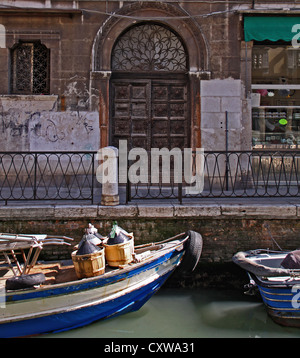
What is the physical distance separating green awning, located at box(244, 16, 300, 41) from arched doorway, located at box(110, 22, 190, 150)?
1.61 meters

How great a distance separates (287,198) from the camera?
725 centimetres

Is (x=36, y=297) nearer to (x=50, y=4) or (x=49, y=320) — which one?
(x=49, y=320)

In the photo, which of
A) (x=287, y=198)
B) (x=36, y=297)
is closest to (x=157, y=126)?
(x=287, y=198)

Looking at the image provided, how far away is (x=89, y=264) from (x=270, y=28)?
705 centimetres

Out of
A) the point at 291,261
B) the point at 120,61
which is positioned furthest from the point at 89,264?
the point at 120,61

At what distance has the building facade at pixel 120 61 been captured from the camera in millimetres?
8922

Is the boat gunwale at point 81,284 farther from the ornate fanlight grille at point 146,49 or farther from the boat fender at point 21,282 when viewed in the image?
the ornate fanlight grille at point 146,49

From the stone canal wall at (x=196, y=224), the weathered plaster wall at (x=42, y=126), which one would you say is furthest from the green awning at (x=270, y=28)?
the stone canal wall at (x=196, y=224)

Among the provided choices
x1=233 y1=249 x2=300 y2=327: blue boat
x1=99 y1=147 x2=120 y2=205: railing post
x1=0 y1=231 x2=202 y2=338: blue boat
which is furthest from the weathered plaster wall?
x1=233 y1=249 x2=300 y2=327: blue boat

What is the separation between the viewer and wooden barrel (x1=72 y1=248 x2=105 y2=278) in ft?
16.1

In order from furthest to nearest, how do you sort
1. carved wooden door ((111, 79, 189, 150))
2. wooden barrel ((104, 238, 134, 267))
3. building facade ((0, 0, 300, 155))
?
1. carved wooden door ((111, 79, 189, 150))
2. building facade ((0, 0, 300, 155))
3. wooden barrel ((104, 238, 134, 267))

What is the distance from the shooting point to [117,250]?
17.0 ft

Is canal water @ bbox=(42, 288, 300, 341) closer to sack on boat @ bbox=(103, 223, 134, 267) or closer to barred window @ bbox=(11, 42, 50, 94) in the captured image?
sack on boat @ bbox=(103, 223, 134, 267)

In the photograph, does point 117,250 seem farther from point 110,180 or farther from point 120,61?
point 120,61
